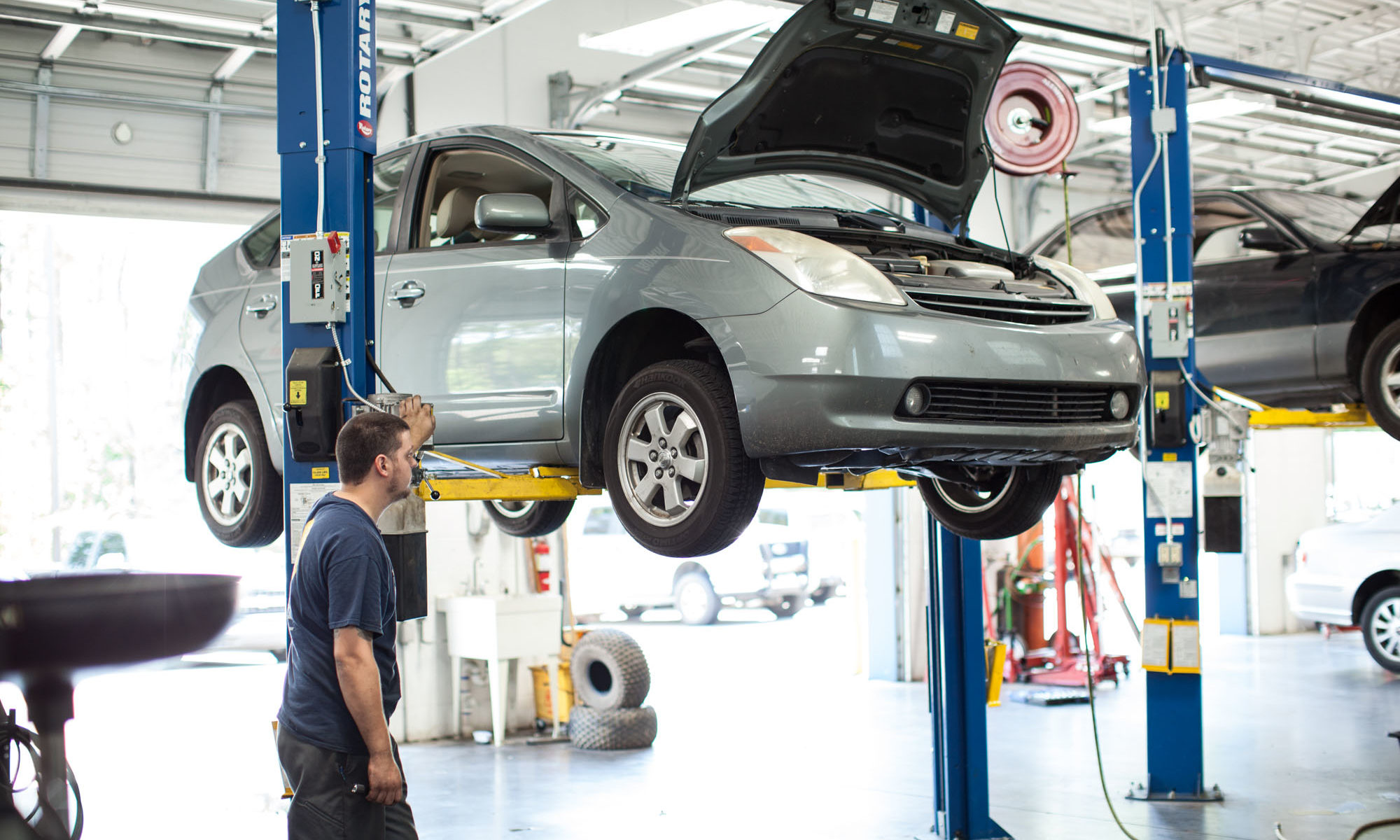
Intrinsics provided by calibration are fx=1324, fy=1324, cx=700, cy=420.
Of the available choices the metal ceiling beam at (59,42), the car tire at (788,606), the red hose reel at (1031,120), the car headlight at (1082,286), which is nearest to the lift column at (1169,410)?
the red hose reel at (1031,120)

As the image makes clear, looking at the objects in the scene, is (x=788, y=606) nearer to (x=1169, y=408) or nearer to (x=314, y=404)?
(x=1169, y=408)

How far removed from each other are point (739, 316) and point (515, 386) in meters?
0.88

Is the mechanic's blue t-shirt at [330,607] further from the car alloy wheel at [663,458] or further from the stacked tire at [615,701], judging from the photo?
the stacked tire at [615,701]

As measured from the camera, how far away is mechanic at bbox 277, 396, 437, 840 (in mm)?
3062

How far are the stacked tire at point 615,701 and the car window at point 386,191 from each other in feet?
16.4

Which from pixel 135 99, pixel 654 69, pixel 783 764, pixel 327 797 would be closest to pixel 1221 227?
pixel 654 69

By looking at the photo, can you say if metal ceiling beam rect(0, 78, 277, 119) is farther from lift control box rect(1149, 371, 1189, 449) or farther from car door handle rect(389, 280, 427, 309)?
lift control box rect(1149, 371, 1189, 449)

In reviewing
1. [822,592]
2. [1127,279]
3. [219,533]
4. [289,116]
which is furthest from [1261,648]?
[289,116]

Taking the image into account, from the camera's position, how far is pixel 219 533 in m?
5.21

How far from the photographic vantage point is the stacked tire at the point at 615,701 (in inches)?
359

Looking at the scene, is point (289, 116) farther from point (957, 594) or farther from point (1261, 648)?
point (1261, 648)

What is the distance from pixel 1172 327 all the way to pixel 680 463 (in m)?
4.03

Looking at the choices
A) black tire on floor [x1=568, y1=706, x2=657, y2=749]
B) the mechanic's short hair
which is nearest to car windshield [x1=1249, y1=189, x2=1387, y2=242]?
black tire on floor [x1=568, y1=706, x2=657, y2=749]

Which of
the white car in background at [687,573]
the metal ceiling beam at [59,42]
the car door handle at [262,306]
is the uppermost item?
the metal ceiling beam at [59,42]
